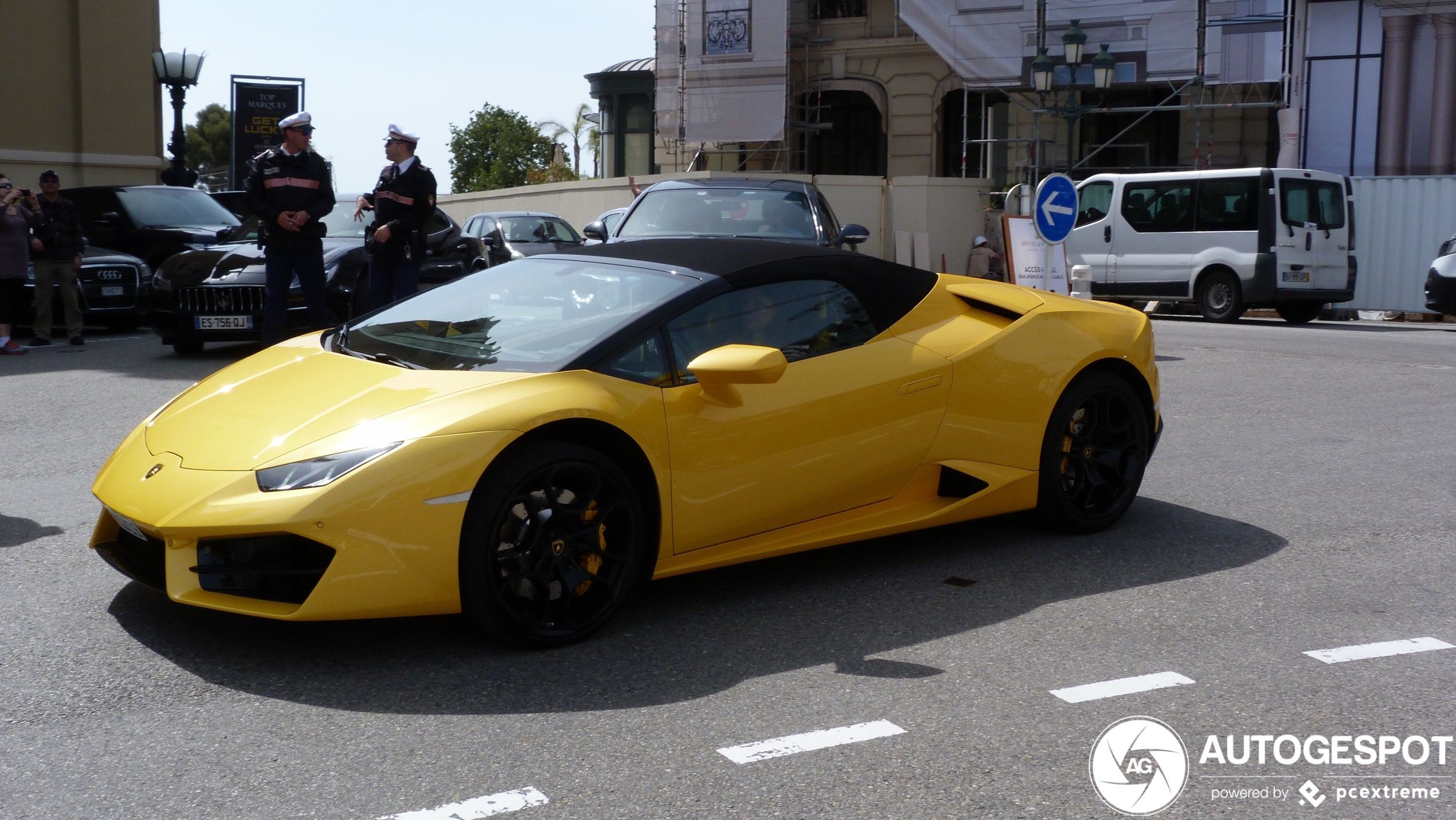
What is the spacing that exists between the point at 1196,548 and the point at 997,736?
2325 millimetres

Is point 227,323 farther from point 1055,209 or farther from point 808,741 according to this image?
point 808,741

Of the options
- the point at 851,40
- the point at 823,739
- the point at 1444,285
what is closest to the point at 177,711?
the point at 823,739

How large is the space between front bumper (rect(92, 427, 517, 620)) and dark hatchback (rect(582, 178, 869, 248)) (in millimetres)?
6078

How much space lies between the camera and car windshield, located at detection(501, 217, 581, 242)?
21.9 meters

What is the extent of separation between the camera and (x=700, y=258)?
495 cm

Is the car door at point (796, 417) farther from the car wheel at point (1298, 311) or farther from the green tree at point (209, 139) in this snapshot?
the green tree at point (209, 139)

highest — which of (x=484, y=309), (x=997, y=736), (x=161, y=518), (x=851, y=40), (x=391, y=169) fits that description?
(x=851, y=40)

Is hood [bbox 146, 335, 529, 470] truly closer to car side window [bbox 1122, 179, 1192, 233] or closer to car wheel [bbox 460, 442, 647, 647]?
car wheel [bbox 460, 442, 647, 647]

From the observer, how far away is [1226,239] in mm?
20594

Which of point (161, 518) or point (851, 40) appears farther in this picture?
point (851, 40)

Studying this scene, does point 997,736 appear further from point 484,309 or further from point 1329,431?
point 1329,431

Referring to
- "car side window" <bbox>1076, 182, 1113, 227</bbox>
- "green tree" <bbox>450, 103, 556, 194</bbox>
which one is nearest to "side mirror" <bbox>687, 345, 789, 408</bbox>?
"car side window" <bbox>1076, 182, 1113, 227</bbox>

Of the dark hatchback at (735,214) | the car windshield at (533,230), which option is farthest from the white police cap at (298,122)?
the car windshield at (533,230)

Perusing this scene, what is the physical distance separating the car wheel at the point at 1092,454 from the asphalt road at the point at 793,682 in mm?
125
